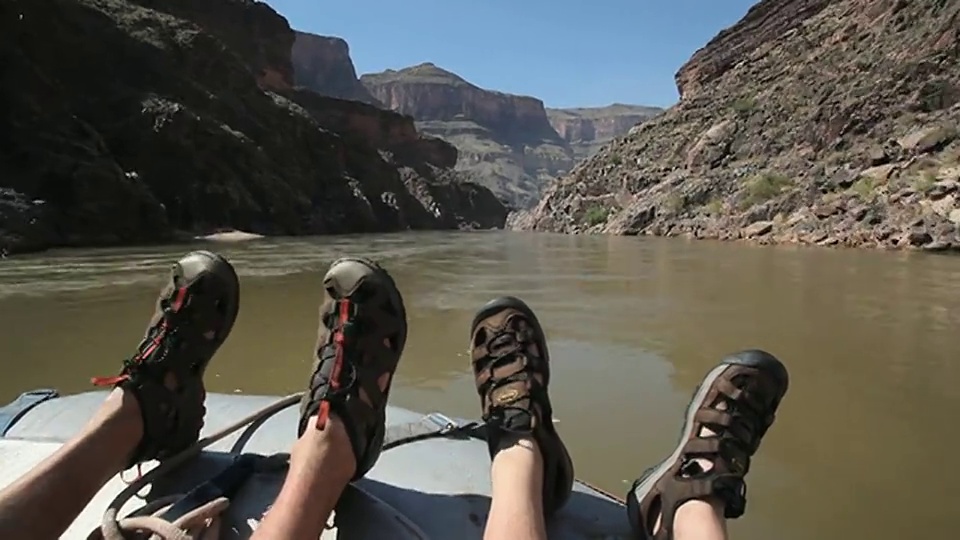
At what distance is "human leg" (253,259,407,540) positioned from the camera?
114cm

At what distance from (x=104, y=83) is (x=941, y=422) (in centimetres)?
2933

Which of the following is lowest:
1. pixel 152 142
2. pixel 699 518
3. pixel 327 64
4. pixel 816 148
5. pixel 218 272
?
pixel 699 518

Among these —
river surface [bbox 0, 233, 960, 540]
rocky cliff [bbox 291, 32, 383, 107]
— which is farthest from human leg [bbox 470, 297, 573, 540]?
rocky cliff [bbox 291, 32, 383, 107]

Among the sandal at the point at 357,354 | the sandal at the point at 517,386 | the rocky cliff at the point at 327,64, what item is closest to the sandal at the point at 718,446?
the sandal at the point at 517,386

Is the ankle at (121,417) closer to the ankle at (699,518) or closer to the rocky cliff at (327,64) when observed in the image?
the ankle at (699,518)

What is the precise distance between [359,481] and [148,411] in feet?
1.53

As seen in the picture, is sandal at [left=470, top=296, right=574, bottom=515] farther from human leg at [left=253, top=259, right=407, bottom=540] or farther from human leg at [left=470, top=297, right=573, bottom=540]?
human leg at [left=253, top=259, right=407, bottom=540]

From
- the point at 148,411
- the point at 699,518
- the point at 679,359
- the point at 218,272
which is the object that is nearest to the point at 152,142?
the point at 679,359

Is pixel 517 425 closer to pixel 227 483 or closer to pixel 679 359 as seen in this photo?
pixel 227 483

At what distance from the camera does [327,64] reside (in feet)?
421

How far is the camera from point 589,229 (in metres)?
31.5

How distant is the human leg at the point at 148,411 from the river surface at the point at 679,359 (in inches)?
49.3

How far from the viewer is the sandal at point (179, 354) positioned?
1.42 metres

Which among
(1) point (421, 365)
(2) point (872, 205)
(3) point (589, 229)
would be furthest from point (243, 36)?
(1) point (421, 365)
